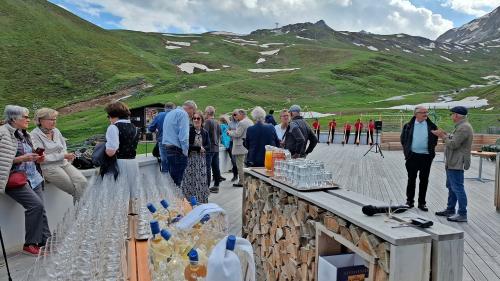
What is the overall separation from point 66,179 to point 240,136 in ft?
14.3

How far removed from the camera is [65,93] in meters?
52.7

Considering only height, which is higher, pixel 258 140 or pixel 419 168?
pixel 258 140

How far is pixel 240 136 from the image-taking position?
9.47m

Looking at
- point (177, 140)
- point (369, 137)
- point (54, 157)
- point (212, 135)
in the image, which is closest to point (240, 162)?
point (212, 135)

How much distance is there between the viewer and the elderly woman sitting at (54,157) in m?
5.74

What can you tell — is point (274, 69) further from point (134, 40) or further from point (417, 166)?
point (417, 166)

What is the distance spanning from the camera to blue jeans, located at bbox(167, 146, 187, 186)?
21.7ft

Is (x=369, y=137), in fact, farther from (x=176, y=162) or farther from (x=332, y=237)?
(x=332, y=237)

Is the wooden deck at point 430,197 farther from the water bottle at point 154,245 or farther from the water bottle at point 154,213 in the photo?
the water bottle at point 154,213

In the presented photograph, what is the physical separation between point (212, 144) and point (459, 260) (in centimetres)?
728

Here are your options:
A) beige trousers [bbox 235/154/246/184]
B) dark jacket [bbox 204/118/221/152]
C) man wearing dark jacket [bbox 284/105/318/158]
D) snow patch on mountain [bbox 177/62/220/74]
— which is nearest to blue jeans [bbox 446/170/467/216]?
man wearing dark jacket [bbox 284/105/318/158]

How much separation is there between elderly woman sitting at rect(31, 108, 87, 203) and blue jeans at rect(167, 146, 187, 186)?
132 cm

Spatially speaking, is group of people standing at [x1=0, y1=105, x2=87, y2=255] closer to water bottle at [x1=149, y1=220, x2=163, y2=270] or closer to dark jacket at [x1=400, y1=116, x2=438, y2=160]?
water bottle at [x1=149, y1=220, x2=163, y2=270]

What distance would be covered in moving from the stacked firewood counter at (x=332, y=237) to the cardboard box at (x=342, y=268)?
9 cm
